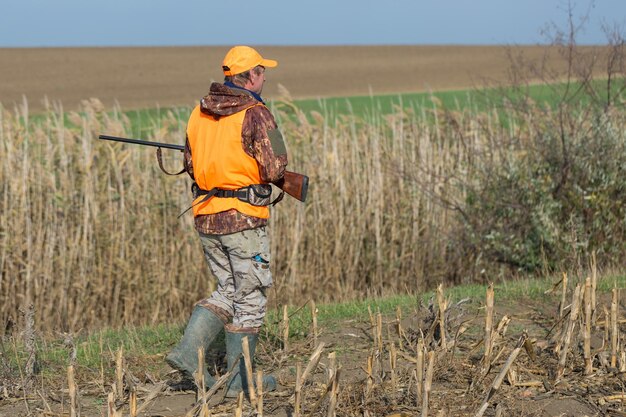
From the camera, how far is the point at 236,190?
5238 mm

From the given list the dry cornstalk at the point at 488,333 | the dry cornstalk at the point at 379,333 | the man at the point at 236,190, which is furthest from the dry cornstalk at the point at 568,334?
the man at the point at 236,190

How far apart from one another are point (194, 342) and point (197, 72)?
1499 inches

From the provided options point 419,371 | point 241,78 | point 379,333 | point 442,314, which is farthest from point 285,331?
point 241,78

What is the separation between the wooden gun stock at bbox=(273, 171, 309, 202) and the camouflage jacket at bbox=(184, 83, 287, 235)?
6.0 inches

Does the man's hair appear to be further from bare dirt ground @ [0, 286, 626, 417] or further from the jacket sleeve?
bare dirt ground @ [0, 286, 626, 417]

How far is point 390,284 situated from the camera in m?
10.8

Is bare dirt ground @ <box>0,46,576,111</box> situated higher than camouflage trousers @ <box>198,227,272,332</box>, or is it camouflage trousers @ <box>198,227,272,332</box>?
bare dirt ground @ <box>0,46,576,111</box>

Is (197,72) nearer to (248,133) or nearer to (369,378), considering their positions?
(248,133)

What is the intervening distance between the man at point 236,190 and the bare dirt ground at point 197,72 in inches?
903

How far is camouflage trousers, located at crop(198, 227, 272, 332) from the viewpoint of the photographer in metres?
5.26

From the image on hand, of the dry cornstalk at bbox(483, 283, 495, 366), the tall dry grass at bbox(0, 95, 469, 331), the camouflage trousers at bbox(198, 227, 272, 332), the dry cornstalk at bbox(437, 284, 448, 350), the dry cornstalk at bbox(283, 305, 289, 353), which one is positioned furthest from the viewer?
the tall dry grass at bbox(0, 95, 469, 331)

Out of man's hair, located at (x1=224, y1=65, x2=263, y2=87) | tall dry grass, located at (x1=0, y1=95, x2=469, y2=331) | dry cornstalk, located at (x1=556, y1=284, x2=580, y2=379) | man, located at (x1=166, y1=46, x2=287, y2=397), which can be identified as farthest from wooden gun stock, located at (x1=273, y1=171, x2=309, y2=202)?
tall dry grass, located at (x1=0, y1=95, x2=469, y2=331)

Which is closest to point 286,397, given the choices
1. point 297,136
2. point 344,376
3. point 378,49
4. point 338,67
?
point 344,376

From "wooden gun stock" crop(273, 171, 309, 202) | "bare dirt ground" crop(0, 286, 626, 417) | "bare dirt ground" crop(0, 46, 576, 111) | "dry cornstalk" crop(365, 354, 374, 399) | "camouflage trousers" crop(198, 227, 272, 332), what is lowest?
"bare dirt ground" crop(0, 286, 626, 417)
